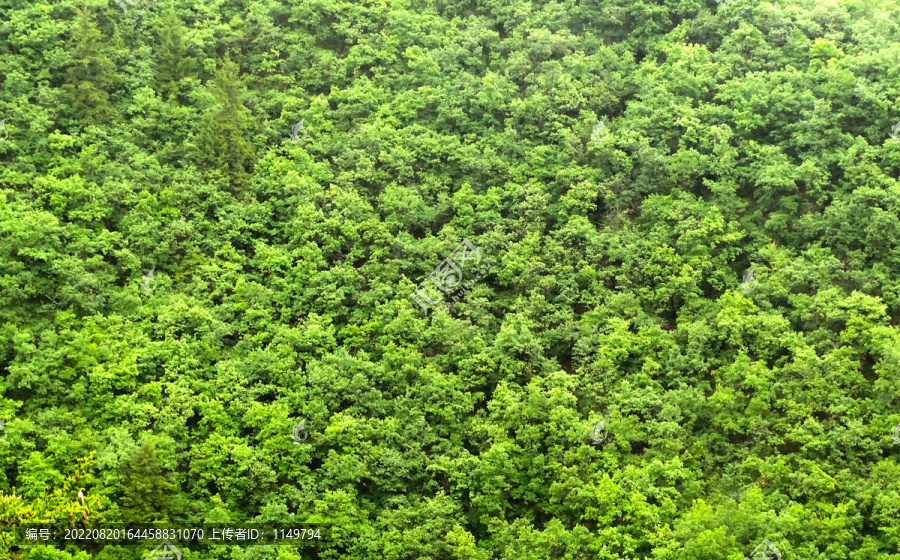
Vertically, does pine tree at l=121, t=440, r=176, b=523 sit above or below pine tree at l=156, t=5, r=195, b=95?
below

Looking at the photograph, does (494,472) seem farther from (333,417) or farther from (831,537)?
(831,537)

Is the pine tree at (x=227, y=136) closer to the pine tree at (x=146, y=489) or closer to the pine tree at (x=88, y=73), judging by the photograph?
the pine tree at (x=88, y=73)

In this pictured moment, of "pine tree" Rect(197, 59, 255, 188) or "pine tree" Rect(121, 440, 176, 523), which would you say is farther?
"pine tree" Rect(197, 59, 255, 188)

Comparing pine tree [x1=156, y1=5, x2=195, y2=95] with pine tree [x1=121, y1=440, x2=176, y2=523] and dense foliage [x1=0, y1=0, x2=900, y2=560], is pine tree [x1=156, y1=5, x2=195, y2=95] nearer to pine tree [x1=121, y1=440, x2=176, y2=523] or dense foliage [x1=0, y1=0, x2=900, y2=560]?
dense foliage [x1=0, y1=0, x2=900, y2=560]

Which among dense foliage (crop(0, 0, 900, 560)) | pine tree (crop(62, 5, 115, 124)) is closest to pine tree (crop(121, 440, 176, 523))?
dense foliage (crop(0, 0, 900, 560))

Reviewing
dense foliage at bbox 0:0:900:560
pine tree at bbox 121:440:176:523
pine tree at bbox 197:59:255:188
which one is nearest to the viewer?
pine tree at bbox 121:440:176:523

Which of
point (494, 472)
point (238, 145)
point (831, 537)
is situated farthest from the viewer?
point (238, 145)

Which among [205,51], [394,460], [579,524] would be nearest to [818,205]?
[579,524]

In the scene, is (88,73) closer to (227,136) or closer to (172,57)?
(172,57)

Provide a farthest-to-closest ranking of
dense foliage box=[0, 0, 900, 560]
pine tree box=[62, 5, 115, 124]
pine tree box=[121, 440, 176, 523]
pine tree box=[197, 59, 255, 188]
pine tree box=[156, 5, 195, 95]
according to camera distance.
Result: 1. pine tree box=[156, 5, 195, 95]
2. pine tree box=[197, 59, 255, 188]
3. pine tree box=[62, 5, 115, 124]
4. dense foliage box=[0, 0, 900, 560]
5. pine tree box=[121, 440, 176, 523]
